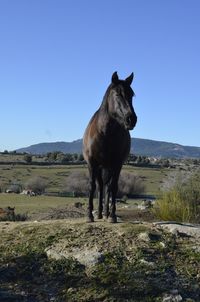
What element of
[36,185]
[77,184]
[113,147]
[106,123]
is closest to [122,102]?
[106,123]

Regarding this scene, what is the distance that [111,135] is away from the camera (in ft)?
44.0

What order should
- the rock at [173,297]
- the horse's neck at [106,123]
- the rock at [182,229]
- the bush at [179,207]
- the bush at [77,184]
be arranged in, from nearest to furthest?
the rock at [173,297] < the rock at [182,229] < the horse's neck at [106,123] < the bush at [179,207] < the bush at [77,184]

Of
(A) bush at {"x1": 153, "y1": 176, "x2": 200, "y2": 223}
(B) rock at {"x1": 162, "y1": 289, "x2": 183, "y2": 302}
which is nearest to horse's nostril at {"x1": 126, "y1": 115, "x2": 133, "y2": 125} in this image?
(B) rock at {"x1": 162, "y1": 289, "x2": 183, "y2": 302}

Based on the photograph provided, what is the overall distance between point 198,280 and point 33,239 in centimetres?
353

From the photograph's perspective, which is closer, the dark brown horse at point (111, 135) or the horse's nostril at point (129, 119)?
the horse's nostril at point (129, 119)

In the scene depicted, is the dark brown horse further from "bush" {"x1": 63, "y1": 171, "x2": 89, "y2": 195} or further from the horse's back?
"bush" {"x1": 63, "y1": 171, "x2": 89, "y2": 195}

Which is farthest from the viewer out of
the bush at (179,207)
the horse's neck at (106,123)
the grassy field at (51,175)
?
the grassy field at (51,175)

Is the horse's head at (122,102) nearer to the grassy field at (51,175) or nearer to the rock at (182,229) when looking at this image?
the rock at (182,229)

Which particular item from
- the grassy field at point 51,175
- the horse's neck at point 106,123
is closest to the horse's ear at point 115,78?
the horse's neck at point 106,123

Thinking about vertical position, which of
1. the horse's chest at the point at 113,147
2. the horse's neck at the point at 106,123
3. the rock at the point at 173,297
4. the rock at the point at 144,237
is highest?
the horse's neck at the point at 106,123

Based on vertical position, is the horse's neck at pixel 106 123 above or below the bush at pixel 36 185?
above

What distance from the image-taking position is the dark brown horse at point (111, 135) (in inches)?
504

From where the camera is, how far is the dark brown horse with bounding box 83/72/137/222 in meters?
12.8

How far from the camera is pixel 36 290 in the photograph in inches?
441
